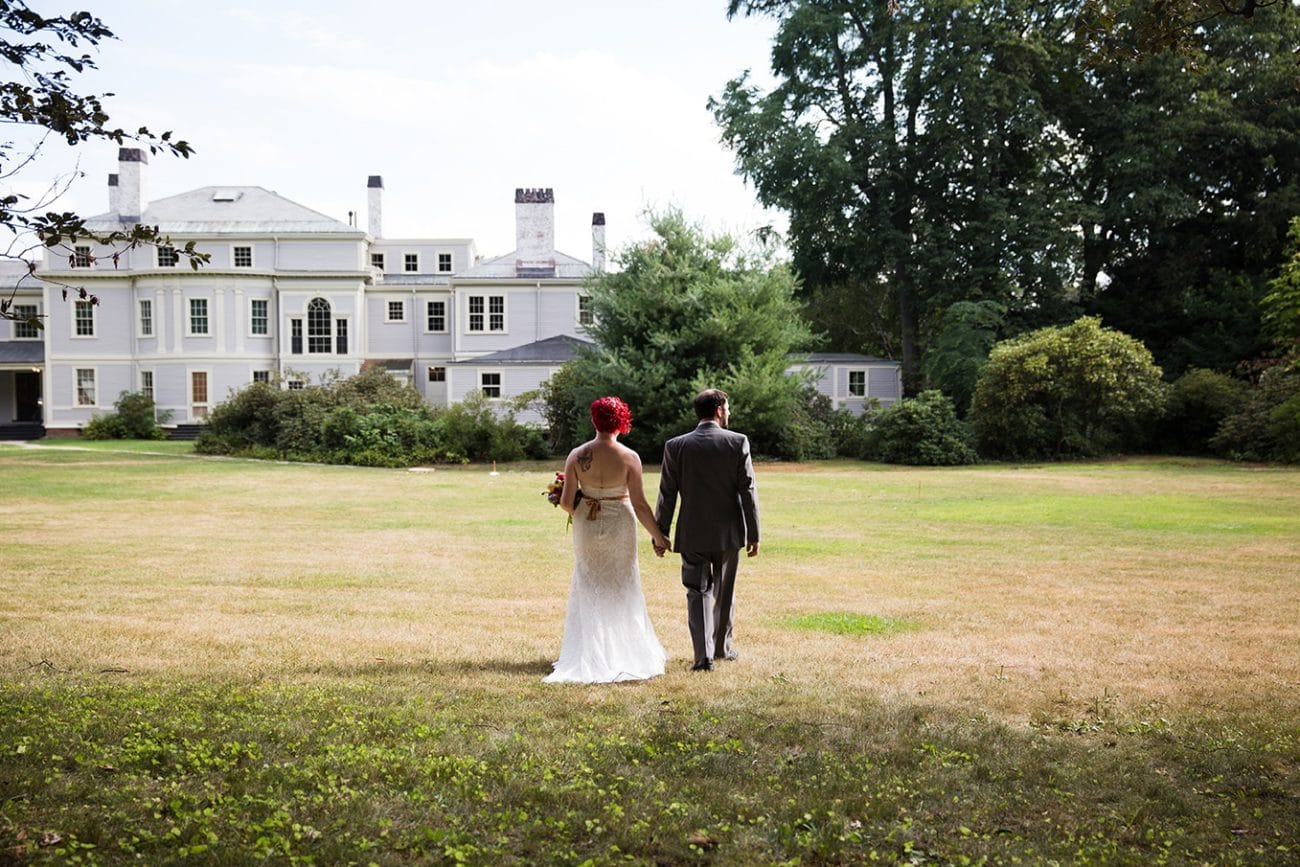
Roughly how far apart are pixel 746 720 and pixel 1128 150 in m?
39.0

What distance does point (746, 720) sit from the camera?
20.9 ft

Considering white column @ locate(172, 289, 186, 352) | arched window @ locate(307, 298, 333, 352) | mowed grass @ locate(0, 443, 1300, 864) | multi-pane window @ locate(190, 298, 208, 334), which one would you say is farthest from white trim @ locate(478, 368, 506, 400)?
mowed grass @ locate(0, 443, 1300, 864)

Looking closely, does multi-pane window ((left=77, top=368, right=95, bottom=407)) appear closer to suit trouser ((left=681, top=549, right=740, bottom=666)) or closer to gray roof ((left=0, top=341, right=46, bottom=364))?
gray roof ((left=0, top=341, right=46, bottom=364))

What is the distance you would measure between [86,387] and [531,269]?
19.9 metres

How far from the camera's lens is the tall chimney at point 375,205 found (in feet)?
172

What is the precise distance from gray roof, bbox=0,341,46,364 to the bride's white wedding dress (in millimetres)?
49317

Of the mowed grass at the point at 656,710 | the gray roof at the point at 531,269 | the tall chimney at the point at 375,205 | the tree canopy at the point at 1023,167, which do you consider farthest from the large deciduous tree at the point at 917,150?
the mowed grass at the point at 656,710

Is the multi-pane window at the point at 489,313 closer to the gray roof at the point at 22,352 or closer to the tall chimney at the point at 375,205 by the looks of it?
the tall chimney at the point at 375,205

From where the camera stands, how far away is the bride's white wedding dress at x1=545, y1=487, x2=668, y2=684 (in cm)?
755

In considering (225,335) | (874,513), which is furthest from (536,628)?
(225,335)

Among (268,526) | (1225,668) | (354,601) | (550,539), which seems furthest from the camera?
(268,526)

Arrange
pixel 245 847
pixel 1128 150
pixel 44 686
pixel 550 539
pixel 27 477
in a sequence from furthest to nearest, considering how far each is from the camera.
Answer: pixel 1128 150
pixel 27 477
pixel 550 539
pixel 44 686
pixel 245 847

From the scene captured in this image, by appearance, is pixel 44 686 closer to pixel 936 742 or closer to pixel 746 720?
pixel 746 720

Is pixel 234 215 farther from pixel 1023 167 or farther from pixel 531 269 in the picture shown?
pixel 1023 167
